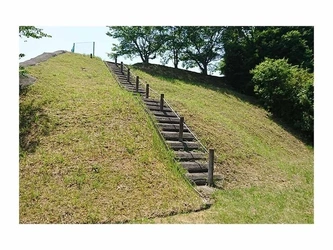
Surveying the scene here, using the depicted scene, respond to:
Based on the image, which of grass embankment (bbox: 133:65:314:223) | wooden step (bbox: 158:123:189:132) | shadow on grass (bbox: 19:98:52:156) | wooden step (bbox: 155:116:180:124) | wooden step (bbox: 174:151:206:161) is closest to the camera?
grass embankment (bbox: 133:65:314:223)

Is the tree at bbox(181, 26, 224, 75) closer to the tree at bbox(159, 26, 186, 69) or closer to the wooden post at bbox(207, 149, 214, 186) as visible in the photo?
the tree at bbox(159, 26, 186, 69)

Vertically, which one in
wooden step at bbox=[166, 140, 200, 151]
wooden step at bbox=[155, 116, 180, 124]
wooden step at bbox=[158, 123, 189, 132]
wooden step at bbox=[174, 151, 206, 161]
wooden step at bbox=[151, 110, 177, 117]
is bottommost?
wooden step at bbox=[174, 151, 206, 161]

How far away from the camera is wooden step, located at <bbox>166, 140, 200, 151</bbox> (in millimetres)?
8889

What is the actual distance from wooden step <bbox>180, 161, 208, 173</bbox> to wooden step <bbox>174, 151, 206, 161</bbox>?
21 cm

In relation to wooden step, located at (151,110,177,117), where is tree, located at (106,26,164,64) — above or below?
above

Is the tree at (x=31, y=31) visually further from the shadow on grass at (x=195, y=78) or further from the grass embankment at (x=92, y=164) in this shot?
the shadow on grass at (x=195, y=78)

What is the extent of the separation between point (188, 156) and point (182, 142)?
78cm

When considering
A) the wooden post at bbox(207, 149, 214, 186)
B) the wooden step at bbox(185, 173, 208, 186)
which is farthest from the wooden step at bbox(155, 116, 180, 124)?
the wooden post at bbox(207, 149, 214, 186)

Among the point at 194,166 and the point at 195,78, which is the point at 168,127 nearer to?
the point at 194,166

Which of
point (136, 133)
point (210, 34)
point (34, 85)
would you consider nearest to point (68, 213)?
point (136, 133)

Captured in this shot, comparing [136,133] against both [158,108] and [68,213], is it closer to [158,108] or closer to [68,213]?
[158,108]

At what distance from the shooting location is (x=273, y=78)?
16703 millimetres

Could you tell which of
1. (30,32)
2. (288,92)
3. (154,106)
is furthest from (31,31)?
(288,92)

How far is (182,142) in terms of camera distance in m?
9.23
